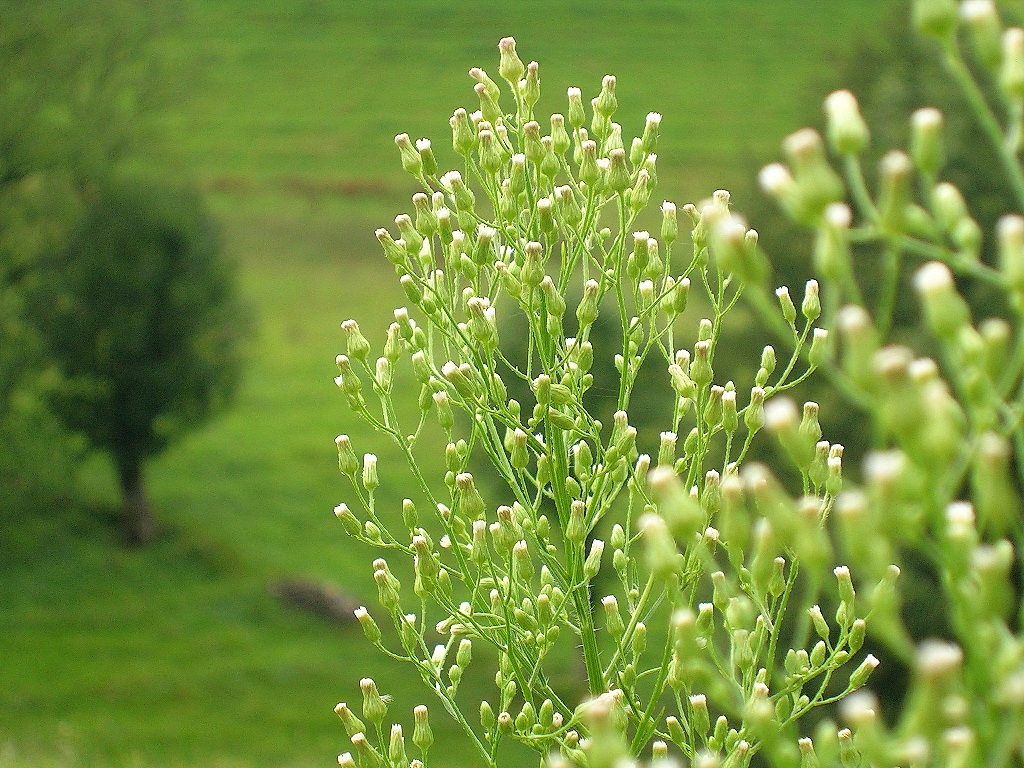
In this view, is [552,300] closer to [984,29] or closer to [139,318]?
[984,29]

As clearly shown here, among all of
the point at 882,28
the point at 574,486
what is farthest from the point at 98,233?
the point at 574,486

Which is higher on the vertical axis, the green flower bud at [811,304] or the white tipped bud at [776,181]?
the white tipped bud at [776,181]

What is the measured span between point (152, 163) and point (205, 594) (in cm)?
1081

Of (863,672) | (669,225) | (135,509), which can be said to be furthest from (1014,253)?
(135,509)

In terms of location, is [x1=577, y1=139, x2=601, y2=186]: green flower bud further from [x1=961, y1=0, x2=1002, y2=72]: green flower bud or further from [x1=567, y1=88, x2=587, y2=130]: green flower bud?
[x1=961, y1=0, x2=1002, y2=72]: green flower bud

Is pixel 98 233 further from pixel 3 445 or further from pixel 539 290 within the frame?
pixel 539 290

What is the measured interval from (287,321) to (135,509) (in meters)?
12.9

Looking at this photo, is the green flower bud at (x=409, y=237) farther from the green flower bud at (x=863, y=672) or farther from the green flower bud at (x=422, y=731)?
the green flower bud at (x=863, y=672)

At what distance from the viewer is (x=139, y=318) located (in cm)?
2628

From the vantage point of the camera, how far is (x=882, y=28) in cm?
2328

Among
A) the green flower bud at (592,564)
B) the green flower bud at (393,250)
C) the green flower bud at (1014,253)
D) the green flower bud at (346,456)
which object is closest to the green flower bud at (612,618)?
the green flower bud at (592,564)

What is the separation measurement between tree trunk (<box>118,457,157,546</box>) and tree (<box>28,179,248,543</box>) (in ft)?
4.28

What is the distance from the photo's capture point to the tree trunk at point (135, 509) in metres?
28.9

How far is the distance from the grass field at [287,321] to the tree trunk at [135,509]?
1.47 feet
